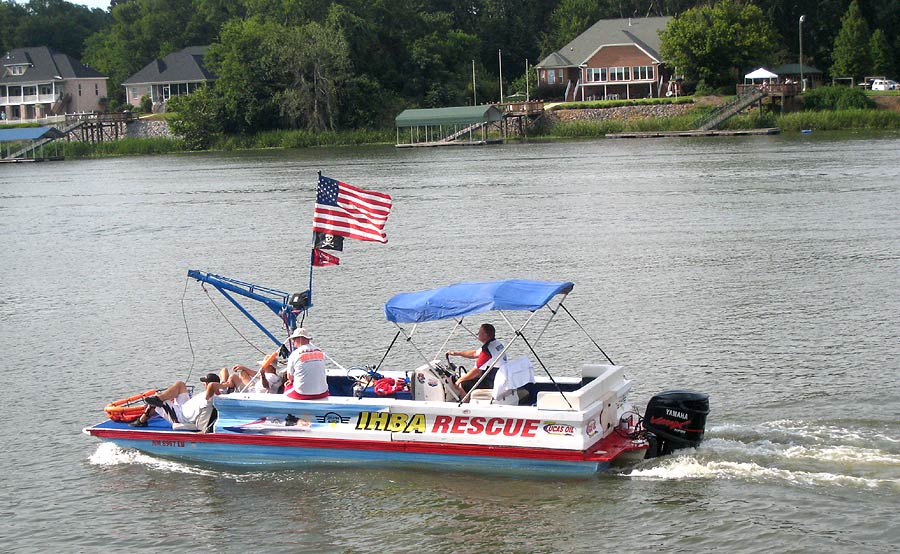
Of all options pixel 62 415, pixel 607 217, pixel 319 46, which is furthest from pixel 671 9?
pixel 62 415

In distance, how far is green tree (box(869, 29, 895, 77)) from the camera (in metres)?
90.9

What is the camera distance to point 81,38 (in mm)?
146250

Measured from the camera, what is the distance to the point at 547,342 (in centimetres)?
2170

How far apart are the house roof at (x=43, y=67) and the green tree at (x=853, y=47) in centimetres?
7668

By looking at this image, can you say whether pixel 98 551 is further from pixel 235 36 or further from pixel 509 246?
pixel 235 36

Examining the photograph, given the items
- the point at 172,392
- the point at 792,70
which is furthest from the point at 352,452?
the point at 792,70

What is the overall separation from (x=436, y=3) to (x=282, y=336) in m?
97.7

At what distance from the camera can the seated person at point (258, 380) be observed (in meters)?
16.5

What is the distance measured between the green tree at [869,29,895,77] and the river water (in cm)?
4310

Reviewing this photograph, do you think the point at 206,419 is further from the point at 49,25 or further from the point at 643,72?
the point at 49,25

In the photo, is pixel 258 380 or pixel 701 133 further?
pixel 701 133

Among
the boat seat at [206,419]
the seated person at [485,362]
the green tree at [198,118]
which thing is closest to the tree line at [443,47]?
the green tree at [198,118]

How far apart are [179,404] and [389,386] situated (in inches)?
125

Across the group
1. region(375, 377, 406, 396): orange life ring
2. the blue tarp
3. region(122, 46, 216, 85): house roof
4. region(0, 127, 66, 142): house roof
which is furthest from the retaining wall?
the blue tarp
